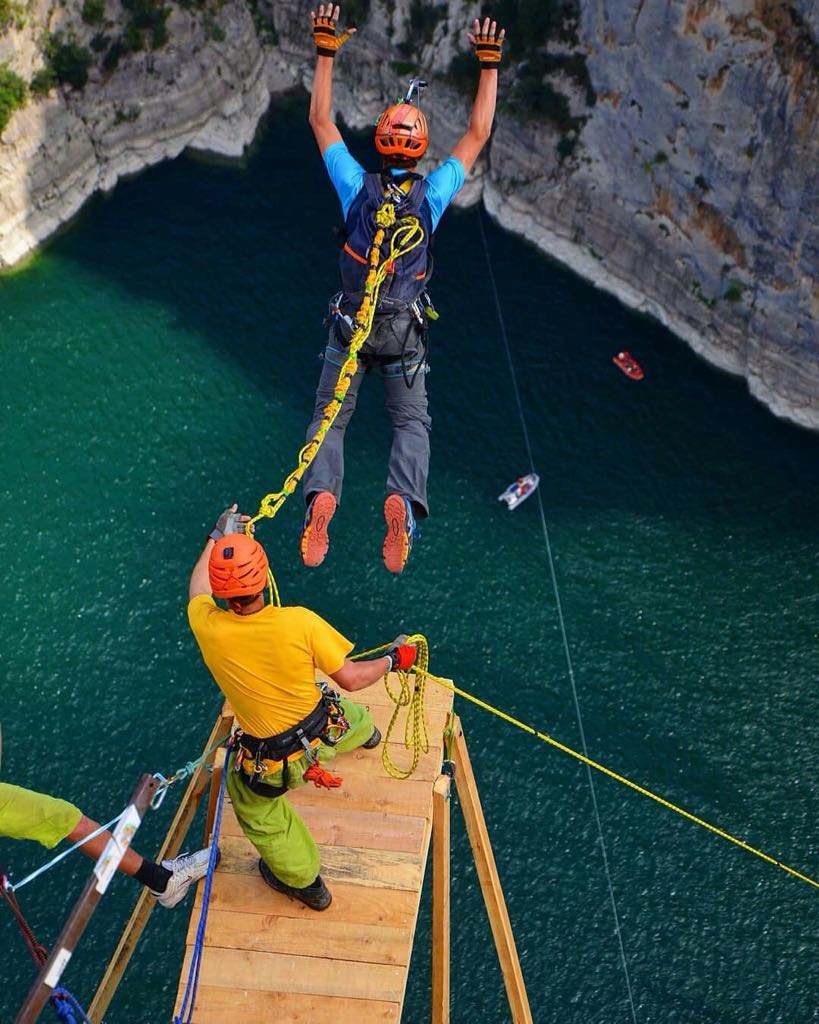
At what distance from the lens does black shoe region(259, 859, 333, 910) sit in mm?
11117

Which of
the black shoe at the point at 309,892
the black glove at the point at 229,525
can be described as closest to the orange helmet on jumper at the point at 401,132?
the black glove at the point at 229,525

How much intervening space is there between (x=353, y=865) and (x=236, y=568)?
3813 mm

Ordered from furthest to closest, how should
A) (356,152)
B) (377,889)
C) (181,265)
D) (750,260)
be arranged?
(356,152), (181,265), (750,260), (377,889)

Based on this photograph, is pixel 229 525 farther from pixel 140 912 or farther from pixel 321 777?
pixel 140 912

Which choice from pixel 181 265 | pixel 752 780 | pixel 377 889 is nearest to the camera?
pixel 377 889

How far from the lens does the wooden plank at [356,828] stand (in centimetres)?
1191

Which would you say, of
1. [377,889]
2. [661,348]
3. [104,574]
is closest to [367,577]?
[104,574]

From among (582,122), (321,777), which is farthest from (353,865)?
(582,122)

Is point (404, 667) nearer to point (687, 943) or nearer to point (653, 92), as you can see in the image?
point (687, 943)

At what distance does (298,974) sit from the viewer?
10.9m

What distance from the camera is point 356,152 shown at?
36.1 metres

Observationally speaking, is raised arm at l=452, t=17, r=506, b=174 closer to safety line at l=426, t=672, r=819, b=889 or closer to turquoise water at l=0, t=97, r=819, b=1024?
safety line at l=426, t=672, r=819, b=889

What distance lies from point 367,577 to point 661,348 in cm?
1133

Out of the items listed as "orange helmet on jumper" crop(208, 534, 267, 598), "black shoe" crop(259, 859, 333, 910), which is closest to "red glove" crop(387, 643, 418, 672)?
"orange helmet on jumper" crop(208, 534, 267, 598)
